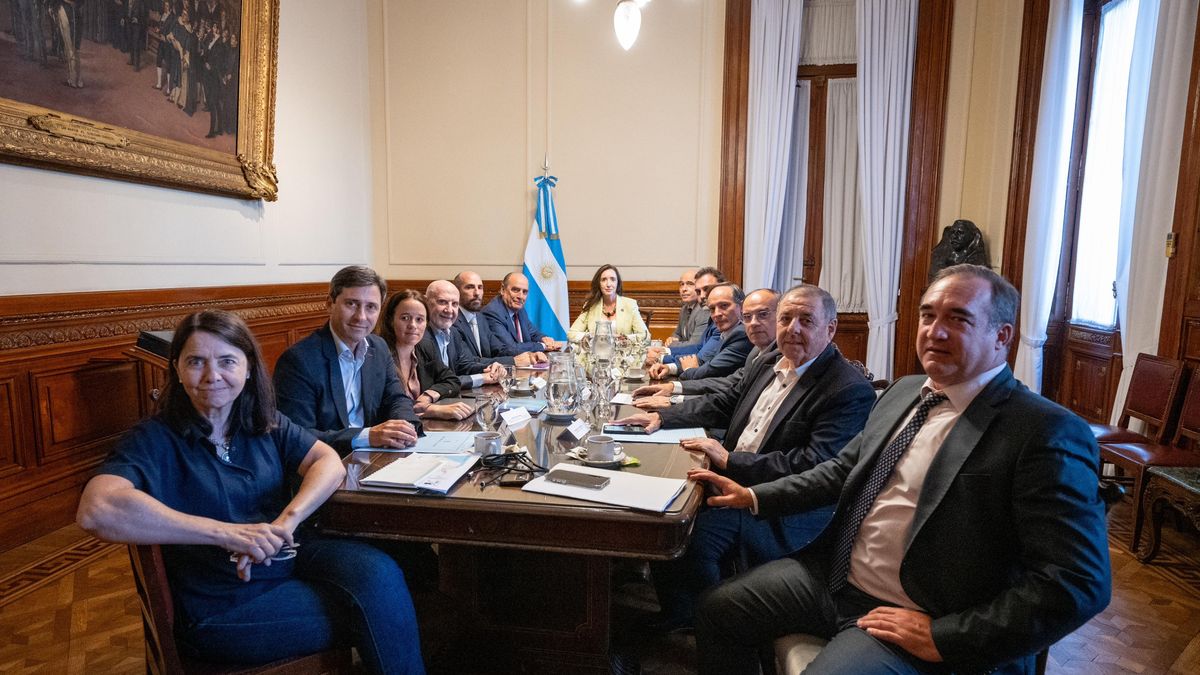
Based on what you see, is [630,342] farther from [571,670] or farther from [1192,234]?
[1192,234]

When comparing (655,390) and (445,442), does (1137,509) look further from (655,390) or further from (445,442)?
(445,442)

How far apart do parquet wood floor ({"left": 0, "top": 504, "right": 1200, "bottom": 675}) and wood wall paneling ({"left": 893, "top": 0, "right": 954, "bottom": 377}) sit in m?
2.90

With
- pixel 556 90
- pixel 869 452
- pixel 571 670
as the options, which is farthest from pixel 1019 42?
pixel 571 670

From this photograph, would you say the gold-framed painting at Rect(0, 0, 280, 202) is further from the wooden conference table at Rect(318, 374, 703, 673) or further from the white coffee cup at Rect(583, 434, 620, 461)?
the white coffee cup at Rect(583, 434, 620, 461)

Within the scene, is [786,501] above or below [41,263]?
below

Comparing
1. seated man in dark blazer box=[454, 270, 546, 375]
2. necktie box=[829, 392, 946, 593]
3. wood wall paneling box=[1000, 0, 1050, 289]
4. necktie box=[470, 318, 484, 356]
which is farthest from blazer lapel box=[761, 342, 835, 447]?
wood wall paneling box=[1000, 0, 1050, 289]

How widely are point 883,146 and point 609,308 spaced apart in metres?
2.76

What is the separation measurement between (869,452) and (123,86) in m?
4.09

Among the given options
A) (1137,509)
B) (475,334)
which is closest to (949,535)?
(1137,509)

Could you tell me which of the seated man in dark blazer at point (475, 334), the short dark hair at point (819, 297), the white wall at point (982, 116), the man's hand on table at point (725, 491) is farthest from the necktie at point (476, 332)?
the white wall at point (982, 116)

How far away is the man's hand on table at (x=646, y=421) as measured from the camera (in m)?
2.36

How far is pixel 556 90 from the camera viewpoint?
20.1 feet

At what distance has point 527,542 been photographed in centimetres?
161

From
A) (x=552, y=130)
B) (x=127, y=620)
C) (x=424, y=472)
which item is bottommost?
(x=127, y=620)
